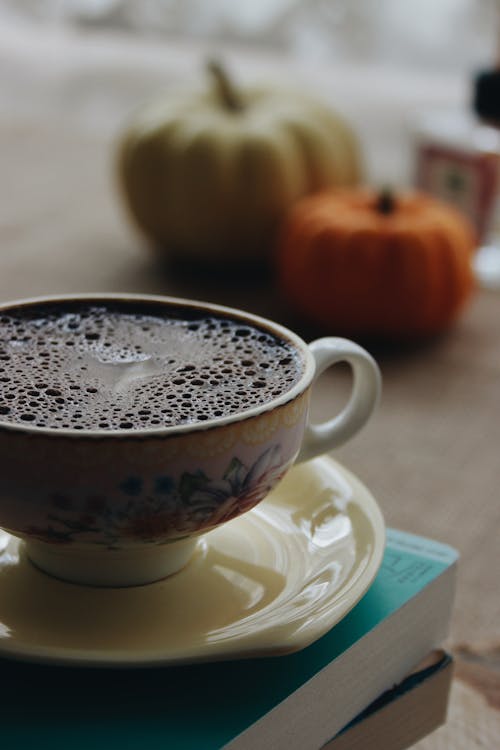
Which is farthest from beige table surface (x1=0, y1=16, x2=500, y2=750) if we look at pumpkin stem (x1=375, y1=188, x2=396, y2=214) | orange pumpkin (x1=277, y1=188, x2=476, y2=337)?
pumpkin stem (x1=375, y1=188, x2=396, y2=214)

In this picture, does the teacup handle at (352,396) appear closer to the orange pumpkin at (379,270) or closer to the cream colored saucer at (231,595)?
the cream colored saucer at (231,595)

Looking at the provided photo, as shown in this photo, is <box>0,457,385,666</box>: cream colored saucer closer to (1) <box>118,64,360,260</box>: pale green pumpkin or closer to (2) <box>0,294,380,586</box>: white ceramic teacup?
(2) <box>0,294,380,586</box>: white ceramic teacup

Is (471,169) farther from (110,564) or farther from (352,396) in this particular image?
(110,564)

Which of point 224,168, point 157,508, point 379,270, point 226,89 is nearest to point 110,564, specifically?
point 157,508

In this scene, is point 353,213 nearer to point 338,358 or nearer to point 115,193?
point 115,193

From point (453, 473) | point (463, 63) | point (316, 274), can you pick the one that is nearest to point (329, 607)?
point (453, 473)

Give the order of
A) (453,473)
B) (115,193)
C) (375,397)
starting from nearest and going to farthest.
→ (375,397)
(453,473)
(115,193)

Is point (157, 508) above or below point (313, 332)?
above
